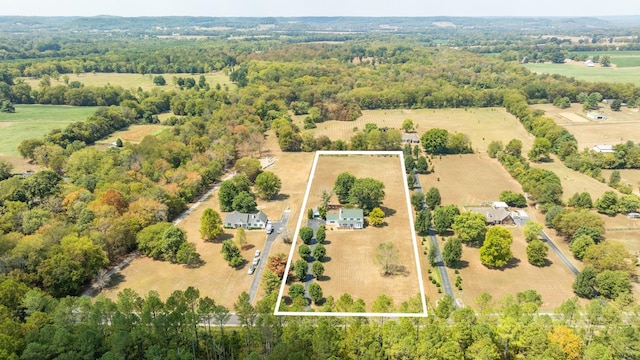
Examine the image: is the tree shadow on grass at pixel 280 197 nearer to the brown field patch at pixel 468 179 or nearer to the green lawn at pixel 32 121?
the brown field patch at pixel 468 179

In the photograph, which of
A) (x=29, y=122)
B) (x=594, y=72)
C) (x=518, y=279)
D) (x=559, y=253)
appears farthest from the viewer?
(x=594, y=72)

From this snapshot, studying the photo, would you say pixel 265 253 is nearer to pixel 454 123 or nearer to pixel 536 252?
pixel 536 252

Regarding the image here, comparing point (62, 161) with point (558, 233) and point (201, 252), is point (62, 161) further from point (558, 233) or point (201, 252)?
point (558, 233)

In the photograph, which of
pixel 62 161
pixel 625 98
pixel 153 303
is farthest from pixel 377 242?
pixel 625 98

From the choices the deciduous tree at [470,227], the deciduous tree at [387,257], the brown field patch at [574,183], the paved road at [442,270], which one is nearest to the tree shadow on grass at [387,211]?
the deciduous tree at [387,257]

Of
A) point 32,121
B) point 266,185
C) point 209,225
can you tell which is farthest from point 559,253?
point 32,121
